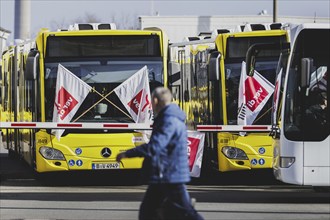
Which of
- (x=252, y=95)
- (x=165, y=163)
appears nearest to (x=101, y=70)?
(x=252, y=95)

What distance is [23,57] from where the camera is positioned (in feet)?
67.4

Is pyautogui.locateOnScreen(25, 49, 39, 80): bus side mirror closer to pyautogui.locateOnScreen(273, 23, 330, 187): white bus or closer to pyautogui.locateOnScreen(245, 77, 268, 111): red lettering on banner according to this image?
pyautogui.locateOnScreen(245, 77, 268, 111): red lettering on banner

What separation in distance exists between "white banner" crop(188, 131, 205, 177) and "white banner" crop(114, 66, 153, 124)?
976 mm

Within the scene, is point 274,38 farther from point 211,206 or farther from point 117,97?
point 211,206

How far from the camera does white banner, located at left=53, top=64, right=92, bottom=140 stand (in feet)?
56.0

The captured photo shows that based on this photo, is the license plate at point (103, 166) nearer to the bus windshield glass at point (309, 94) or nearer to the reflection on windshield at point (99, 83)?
the reflection on windshield at point (99, 83)

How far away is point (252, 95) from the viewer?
17.5 meters

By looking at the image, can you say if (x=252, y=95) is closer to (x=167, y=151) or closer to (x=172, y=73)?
(x=172, y=73)

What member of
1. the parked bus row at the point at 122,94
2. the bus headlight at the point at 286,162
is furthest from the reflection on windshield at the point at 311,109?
the parked bus row at the point at 122,94

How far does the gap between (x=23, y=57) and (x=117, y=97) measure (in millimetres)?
4177

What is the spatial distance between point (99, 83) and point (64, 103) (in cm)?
78

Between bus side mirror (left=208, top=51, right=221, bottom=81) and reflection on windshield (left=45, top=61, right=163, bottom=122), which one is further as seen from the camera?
reflection on windshield (left=45, top=61, right=163, bottom=122)

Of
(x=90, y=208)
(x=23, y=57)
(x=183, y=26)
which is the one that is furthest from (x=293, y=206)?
(x=183, y=26)

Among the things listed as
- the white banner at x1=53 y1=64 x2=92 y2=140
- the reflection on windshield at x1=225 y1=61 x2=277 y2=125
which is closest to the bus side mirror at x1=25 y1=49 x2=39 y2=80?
the white banner at x1=53 y1=64 x2=92 y2=140
